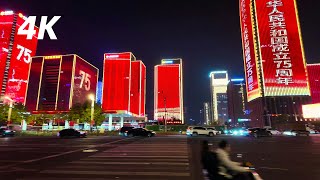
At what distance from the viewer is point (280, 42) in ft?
421

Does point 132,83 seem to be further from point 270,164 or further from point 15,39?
point 270,164

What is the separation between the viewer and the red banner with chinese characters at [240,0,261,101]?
444 feet

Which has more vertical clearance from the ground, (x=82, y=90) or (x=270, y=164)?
(x=82, y=90)

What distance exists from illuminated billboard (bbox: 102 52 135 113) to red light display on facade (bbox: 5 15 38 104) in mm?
48736

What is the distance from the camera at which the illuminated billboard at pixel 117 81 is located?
178125mm

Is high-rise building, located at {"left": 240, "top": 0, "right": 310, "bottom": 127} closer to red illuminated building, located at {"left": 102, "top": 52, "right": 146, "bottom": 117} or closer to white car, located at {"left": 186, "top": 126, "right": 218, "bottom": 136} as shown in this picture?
red illuminated building, located at {"left": 102, "top": 52, "right": 146, "bottom": 117}

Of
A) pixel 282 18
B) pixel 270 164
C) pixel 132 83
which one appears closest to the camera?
pixel 270 164

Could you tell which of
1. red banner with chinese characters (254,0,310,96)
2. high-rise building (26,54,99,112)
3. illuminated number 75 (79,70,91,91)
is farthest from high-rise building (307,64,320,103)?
illuminated number 75 (79,70,91,91)

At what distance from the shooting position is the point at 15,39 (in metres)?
151

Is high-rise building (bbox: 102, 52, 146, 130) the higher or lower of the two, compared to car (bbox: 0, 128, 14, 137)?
higher

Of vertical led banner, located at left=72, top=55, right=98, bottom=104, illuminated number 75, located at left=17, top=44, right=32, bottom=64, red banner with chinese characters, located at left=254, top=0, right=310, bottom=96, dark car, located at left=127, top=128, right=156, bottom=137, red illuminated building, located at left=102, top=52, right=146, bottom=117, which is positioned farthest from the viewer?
red illuminated building, located at left=102, top=52, right=146, bottom=117

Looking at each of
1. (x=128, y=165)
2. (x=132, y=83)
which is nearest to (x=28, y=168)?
(x=128, y=165)

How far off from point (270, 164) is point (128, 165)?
22.4 ft

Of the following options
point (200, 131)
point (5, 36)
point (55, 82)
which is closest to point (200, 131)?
point (200, 131)
